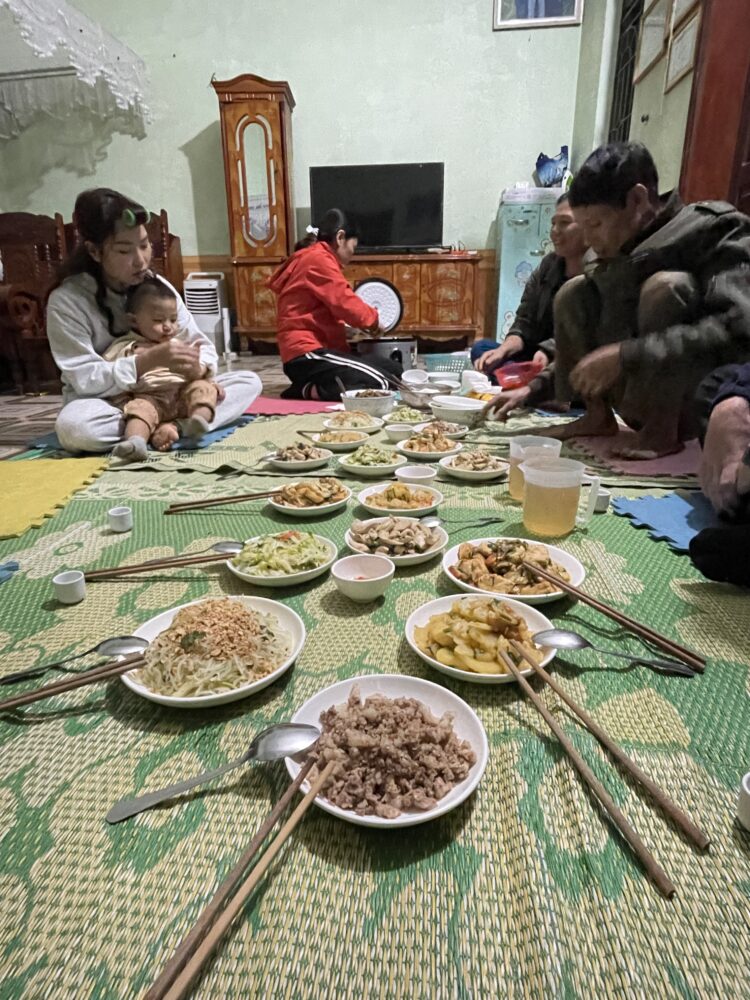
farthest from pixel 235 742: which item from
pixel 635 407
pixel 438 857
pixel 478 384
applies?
pixel 478 384

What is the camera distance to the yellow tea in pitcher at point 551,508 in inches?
59.8

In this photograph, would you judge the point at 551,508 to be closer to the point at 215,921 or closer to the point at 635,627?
the point at 635,627

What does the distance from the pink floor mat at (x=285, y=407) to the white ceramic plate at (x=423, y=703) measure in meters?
2.65

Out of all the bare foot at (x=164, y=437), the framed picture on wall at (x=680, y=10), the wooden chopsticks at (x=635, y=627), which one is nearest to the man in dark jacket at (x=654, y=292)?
the wooden chopsticks at (x=635, y=627)

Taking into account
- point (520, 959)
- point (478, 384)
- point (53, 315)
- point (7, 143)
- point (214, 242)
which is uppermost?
point (7, 143)

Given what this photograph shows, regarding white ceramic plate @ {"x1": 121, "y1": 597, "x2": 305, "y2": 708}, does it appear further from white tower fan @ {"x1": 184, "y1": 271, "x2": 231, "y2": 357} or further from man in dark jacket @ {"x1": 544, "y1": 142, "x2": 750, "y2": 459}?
white tower fan @ {"x1": 184, "y1": 271, "x2": 231, "y2": 357}

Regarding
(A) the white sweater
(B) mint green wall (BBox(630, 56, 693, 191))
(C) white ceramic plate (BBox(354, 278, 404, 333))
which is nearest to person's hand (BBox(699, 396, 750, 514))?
(A) the white sweater

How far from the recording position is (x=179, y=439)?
276 centimetres

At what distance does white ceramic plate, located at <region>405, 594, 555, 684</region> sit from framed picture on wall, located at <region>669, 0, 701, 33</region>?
4087 millimetres

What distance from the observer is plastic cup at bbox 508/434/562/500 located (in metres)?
1.77

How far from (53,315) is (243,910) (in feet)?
8.53

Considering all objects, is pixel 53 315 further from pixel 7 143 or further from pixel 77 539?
pixel 7 143

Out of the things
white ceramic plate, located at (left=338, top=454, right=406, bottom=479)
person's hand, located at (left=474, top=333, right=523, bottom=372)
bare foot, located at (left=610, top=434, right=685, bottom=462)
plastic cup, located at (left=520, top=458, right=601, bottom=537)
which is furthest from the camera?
person's hand, located at (left=474, top=333, right=523, bottom=372)

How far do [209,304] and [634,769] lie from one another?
6.83 meters
